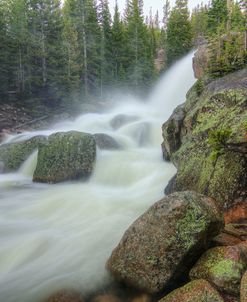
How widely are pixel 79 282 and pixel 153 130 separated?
14.6m

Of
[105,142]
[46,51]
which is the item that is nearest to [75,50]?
[46,51]

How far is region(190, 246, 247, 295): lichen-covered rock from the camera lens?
478 cm

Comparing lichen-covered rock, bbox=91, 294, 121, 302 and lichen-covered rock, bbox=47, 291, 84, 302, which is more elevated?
lichen-covered rock, bbox=47, 291, 84, 302

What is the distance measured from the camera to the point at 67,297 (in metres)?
5.64

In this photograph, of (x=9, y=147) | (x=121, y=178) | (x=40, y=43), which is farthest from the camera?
(x=40, y=43)

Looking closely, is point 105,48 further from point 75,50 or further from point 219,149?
point 219,149

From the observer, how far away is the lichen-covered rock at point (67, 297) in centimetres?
558

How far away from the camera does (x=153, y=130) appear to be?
65.6 feet

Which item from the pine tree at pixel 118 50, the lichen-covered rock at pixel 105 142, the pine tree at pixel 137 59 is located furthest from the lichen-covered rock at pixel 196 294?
the pine tree at pixel 118 50

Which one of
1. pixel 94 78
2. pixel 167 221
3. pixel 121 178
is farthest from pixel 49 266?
pixel 94 78

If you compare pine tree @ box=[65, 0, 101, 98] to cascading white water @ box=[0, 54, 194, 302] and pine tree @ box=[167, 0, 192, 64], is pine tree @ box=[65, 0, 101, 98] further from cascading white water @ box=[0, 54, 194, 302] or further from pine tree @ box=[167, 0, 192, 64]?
cascading white water @ box=[0, 54, 194, 302]

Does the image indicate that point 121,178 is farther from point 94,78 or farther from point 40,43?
point 94,78

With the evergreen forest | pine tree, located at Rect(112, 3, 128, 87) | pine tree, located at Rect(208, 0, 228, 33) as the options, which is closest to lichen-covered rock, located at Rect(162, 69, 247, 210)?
the evergreen forest

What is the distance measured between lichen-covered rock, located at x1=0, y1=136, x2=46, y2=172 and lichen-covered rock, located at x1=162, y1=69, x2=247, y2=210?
26.3ft
